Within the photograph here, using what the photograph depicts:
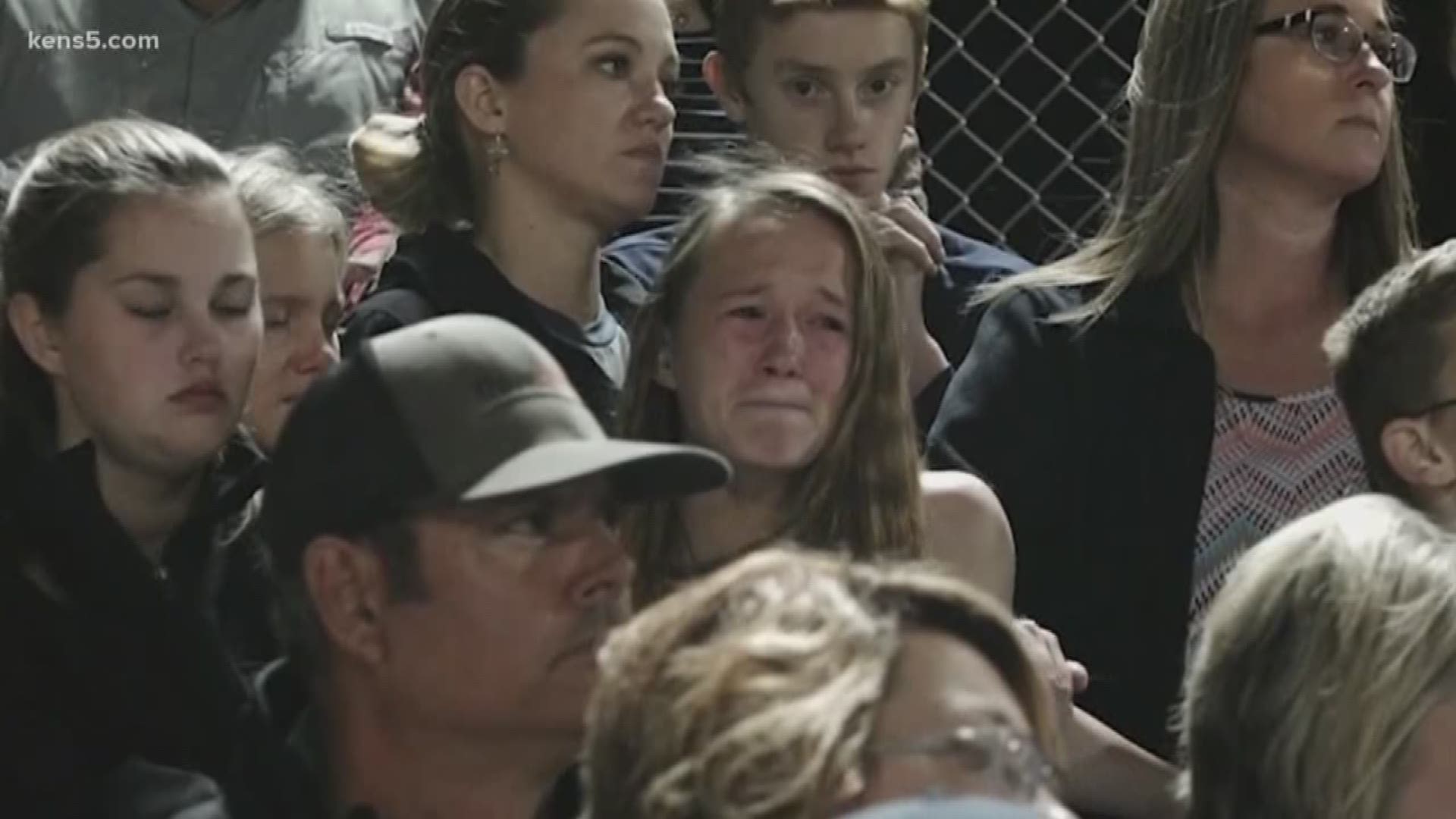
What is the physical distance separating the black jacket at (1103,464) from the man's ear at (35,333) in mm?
1053

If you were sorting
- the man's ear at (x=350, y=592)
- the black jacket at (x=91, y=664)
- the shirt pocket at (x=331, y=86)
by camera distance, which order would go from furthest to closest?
1. the shirt pocket at (x=331, y=86)
2. the black jacket at (x=91, y=664)
3. the man's ear at (x=350, y=592)

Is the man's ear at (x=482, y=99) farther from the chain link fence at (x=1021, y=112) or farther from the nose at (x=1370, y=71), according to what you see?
the chain link fence at (x=1021, y=112)

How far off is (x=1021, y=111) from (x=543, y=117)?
1539mm

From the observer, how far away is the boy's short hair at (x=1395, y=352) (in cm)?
324

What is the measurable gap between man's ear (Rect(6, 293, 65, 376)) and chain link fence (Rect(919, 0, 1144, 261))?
6.99ft

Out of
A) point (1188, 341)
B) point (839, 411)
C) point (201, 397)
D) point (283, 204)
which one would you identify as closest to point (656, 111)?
point (283, 204)

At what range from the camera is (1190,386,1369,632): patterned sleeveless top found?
3.47 meters

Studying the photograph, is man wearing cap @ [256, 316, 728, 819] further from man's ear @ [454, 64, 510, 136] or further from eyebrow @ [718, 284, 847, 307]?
man's ear @ [454, 64, 510, 136]

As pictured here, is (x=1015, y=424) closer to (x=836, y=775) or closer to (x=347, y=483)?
(x=347, y=483)

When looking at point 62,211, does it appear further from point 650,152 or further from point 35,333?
point 650,152

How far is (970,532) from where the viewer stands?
327 centimetres

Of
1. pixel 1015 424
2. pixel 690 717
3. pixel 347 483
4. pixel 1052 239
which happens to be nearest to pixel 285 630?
pixel 347 483

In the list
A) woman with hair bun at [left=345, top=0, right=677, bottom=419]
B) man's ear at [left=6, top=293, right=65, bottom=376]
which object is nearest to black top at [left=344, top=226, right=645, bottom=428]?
woman with hair bun at [left=345, top=0, right=677, bottom=419]

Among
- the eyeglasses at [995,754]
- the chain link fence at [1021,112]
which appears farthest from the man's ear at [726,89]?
the eyeglasses at [995,754]
